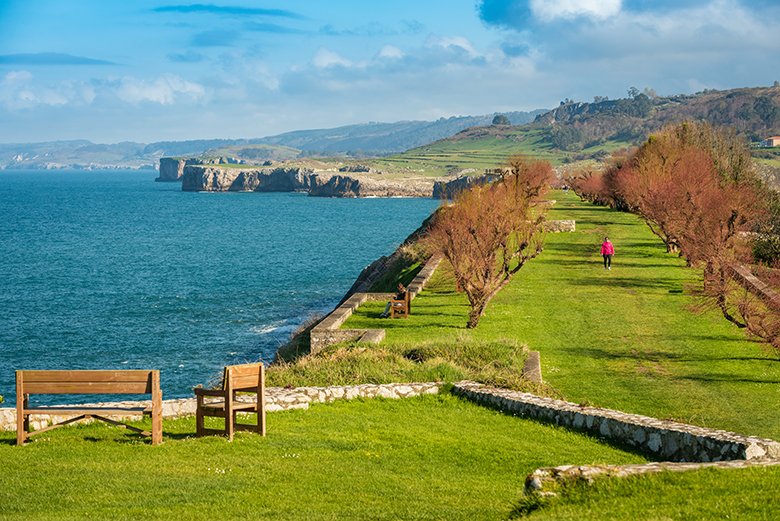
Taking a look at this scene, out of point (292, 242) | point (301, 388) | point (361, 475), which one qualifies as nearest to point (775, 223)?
point (301, 388)

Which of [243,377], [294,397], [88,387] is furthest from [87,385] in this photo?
[294,397]

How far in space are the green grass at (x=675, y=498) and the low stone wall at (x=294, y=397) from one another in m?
7.09

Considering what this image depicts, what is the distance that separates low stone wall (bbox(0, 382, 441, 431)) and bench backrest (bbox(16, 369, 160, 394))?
119 cm

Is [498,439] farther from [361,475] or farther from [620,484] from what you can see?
[620,484]

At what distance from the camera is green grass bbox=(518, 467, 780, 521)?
9.05m

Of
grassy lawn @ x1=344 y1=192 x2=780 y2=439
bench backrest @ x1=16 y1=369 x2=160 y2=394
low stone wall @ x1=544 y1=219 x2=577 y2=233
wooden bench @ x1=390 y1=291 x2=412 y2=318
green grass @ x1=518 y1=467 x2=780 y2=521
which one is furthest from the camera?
low stone wall @ x1=544 y1=219 x2=577 y2=233

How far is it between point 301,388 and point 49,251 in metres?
73.1

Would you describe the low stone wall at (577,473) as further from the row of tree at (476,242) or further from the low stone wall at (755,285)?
the row of tree at (476,242)

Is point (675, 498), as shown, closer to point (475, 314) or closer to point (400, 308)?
point (475, 314)

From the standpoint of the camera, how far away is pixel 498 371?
2105 cm

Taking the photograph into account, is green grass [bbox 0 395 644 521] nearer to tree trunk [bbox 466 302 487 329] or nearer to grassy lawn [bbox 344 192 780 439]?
grassy lawn [bbox 344 192 780 439]

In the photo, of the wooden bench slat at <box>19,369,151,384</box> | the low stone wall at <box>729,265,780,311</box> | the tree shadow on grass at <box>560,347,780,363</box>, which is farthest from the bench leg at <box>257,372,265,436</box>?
the low stone wall at <box>729,265,780,311</box>

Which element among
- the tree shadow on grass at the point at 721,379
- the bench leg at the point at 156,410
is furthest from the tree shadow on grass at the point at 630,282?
the bench leg at the point at 156,410

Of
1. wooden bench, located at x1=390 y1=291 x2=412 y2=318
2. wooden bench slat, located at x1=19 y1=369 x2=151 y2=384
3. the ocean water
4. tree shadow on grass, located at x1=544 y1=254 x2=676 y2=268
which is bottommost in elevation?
the ocean water
